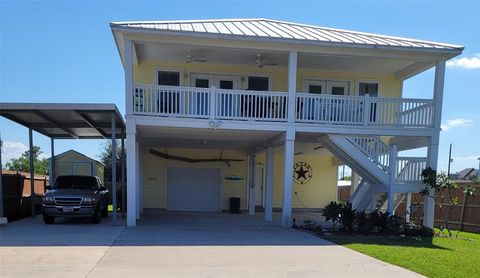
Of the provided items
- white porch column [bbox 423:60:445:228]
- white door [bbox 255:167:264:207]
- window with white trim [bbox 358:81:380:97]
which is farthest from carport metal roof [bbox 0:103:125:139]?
white porch column [bbox 423:60:445:228]

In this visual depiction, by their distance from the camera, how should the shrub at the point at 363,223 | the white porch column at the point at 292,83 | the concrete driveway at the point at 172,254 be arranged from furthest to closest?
the white porch column at the point at 292,83
the shrub at the point at 363,223
the concrete driveway at the point at 172,254

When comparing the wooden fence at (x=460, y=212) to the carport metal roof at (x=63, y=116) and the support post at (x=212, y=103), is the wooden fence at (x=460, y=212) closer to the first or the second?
the support post at (x=212, y=103)

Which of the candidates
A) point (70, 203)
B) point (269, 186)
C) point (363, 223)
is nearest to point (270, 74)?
point (269, 186)

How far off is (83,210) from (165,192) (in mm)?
6504

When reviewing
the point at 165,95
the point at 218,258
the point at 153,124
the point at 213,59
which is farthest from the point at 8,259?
the point at 213,59

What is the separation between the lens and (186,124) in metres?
12.2

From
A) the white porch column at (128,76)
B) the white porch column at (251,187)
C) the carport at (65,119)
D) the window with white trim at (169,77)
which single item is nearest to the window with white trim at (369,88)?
the white porch column at (251,187)

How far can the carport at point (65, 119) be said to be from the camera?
11547 millimetres

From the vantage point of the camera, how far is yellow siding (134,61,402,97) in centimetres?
1532

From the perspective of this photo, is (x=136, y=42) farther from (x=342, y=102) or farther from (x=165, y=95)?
(x=342, y=102)

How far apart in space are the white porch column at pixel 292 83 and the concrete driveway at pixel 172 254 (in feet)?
13.0

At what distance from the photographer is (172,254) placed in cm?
772

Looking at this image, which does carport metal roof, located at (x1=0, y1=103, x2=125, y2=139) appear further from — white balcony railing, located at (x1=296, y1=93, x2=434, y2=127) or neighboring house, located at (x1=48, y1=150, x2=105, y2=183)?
white balcony railing, located at (x1=296, y1=93, x2=434, y2=127)

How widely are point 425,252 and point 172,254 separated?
19.8 ft
